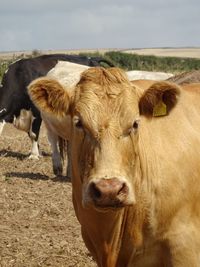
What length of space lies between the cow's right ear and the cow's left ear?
496 mm

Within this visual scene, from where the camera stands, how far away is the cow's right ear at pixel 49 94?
4266mm

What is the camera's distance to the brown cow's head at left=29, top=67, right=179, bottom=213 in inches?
148

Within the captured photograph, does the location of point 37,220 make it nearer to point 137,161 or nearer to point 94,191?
point 137,161

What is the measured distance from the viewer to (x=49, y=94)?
14.0 feet

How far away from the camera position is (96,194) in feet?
12.3

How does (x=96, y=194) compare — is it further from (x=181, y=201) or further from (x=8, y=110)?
(x=8, y=110)

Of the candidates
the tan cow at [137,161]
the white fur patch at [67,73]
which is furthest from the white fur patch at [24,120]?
the tan cow at [137,161]

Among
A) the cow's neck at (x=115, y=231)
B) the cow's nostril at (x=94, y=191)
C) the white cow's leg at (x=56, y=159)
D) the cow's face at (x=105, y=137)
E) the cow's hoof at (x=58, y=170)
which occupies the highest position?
the cow's face at (x=105, y=137)

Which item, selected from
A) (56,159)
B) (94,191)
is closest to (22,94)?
(56,159)

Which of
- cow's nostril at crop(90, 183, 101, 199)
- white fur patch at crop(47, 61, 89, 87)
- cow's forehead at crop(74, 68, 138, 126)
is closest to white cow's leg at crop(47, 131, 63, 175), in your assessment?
white fur patch at crop(47, 61, 89, 87)

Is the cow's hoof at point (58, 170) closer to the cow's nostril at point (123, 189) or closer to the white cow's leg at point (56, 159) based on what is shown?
the white cow's leg at point (56, 159)

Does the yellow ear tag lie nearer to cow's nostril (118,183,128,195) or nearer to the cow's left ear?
the cow's left ear

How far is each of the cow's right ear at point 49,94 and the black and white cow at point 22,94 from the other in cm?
876

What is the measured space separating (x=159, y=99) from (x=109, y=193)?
88cm
